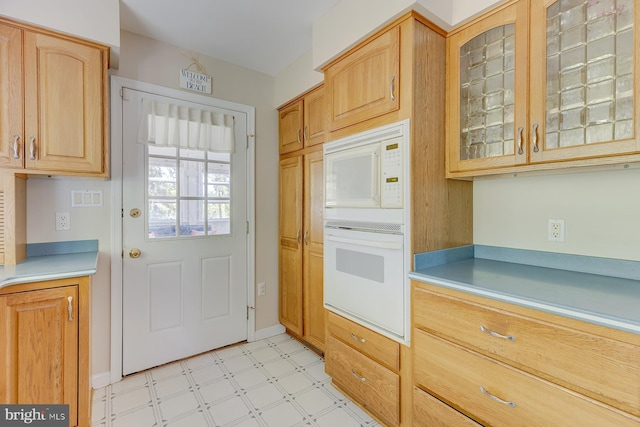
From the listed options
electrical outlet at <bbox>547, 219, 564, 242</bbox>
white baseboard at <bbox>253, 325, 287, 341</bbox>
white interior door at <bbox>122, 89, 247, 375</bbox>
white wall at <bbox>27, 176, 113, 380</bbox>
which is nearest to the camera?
electrical outlet at <bbox>547, 219, 564, 242</bbox>

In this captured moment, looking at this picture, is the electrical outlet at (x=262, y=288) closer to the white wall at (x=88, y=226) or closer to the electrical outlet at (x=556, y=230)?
the white wall at (x=88, y=226)

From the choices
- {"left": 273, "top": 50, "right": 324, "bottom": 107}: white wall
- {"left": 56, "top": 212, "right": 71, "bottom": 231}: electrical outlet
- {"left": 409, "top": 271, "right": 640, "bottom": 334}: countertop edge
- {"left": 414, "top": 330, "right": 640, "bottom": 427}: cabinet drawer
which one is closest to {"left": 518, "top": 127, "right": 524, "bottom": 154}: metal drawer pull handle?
{"left": 409, "top": 271, "right": 640, "bottom": 334}: countertop edge

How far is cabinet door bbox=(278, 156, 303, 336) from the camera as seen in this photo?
8.48 feet

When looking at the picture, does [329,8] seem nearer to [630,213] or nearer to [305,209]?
[305,209]

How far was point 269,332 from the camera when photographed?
2828 mm

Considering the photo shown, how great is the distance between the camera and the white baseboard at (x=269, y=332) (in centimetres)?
275

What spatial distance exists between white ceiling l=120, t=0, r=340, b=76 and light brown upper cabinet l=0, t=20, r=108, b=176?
44 cm

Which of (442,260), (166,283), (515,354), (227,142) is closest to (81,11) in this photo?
(227,142)

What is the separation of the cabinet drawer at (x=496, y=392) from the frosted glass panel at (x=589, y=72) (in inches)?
38.3

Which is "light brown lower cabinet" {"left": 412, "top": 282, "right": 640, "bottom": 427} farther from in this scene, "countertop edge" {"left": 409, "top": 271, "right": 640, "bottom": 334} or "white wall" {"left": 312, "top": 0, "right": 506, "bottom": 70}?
"white wall" {"left": 312, "top": 0, "right": 506, "bottom": 70}

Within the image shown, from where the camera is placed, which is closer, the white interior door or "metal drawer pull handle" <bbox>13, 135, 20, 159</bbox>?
"metal drawer pull handle" <bbox>13, 135, 20, 159</bbox>

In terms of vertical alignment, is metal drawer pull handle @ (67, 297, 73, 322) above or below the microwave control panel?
below

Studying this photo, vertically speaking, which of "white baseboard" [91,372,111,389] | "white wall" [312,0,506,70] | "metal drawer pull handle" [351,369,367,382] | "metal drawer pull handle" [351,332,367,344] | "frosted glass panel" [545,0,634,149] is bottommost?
"white baseboard" [91,372,111,389]

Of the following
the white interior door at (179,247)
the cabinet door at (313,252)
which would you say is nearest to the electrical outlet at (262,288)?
the white interior door at (179,247)
